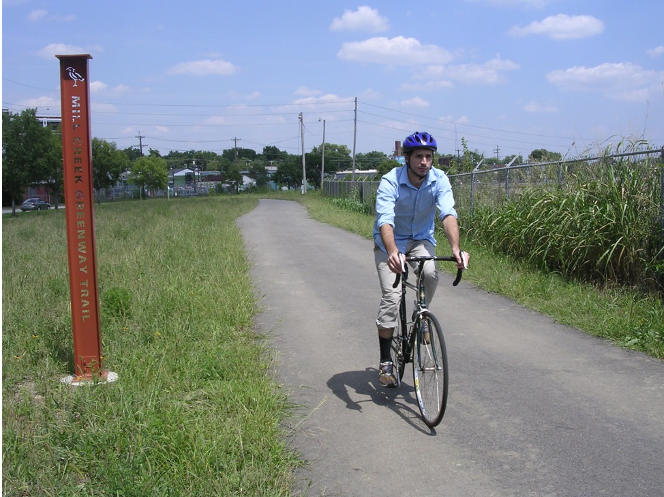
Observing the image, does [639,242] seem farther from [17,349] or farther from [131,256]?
[131,256]

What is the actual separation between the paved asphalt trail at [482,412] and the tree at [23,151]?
4268 cm

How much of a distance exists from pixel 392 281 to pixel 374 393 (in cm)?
93

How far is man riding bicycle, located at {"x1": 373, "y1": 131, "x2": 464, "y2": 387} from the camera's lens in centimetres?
445

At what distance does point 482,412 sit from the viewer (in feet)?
14.6

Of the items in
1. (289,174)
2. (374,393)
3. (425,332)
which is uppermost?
(289,174)

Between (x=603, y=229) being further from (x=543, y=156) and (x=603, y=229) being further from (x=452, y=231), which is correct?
(x=452, y=231)

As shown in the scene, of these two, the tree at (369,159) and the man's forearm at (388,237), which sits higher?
the tree at (369,159)

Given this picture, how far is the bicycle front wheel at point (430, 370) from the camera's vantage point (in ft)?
13.1

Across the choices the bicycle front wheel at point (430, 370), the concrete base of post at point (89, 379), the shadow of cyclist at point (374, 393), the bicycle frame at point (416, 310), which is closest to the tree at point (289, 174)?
the shadow of cyclist at point (374, 393)

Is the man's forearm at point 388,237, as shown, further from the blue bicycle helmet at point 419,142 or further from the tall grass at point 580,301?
the tall grass at point 580,301

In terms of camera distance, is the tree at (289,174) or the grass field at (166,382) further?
the tree at (289,174)

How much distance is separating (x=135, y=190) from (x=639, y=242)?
280 ft

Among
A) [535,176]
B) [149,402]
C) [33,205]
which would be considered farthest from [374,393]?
[33,205]

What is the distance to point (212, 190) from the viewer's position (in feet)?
294
